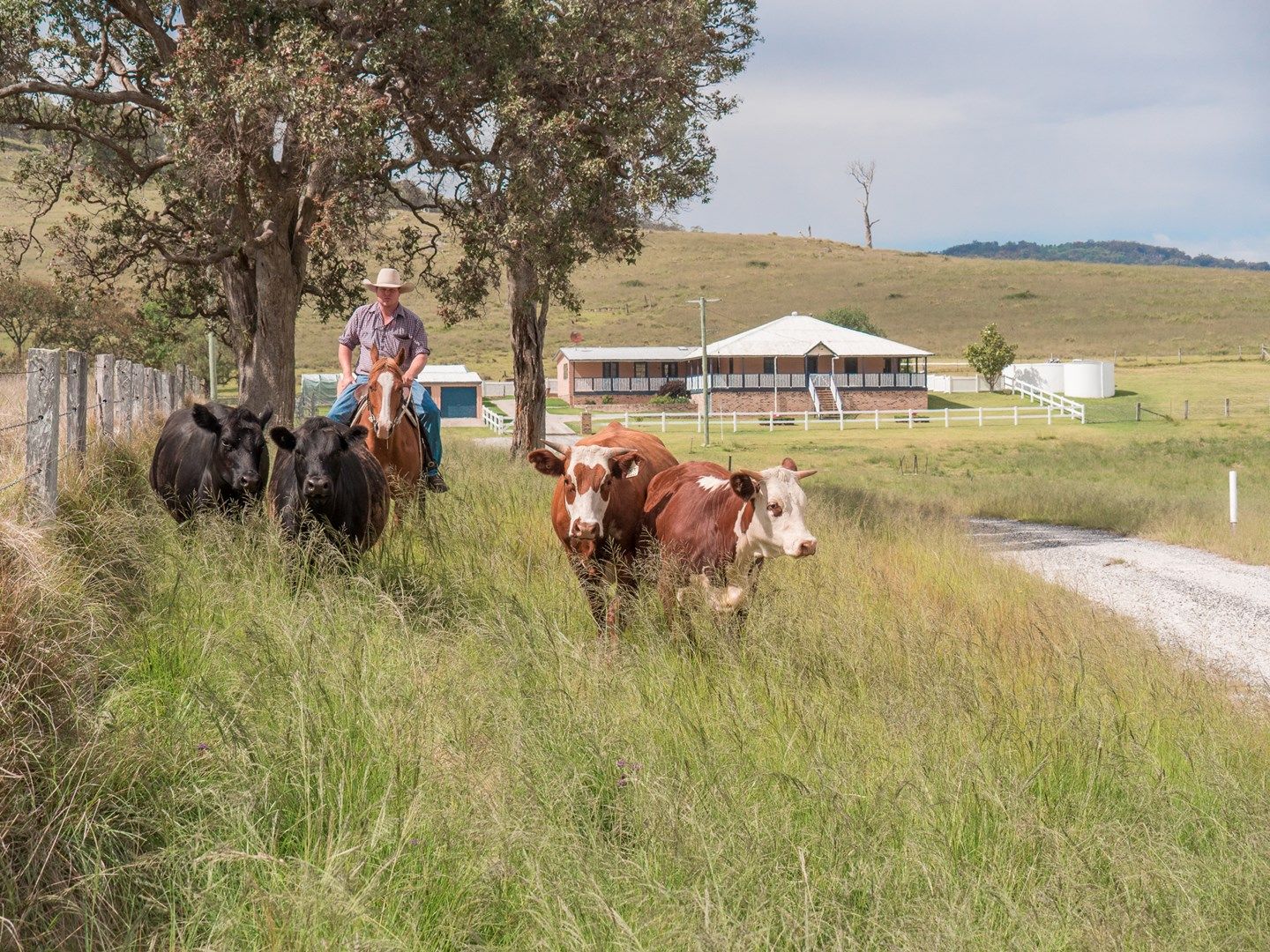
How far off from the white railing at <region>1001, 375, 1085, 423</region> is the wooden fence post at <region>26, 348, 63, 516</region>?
179 feet

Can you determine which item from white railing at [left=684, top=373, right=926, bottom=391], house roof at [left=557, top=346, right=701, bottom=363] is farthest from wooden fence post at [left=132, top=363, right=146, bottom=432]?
house roof at [left=557, top=346, right=701, bottom=363]

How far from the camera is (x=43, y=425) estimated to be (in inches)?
301

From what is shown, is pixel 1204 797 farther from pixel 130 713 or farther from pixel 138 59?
pixel 138 59

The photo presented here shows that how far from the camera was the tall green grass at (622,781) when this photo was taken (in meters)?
3.79

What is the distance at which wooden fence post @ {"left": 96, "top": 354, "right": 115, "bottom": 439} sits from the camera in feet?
40.2

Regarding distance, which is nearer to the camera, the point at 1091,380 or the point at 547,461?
the point at 547,461

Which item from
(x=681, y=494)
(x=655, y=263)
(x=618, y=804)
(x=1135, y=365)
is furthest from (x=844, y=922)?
(x=655, y=263)

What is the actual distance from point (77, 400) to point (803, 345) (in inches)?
2723

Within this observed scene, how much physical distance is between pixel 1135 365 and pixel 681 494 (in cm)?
8765

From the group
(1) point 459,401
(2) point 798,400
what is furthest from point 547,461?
(2) point 798,400

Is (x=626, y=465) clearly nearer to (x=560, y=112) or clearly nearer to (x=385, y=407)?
(x=385, y=407)

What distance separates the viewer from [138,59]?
2014 centimetres

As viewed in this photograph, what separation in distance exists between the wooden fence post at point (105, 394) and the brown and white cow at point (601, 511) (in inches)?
235

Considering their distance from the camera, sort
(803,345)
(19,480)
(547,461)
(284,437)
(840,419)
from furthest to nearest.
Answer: (803,345) → (840,419) → (284,437) → (547,461) → (19,480)
